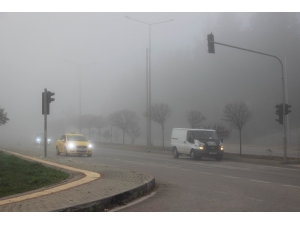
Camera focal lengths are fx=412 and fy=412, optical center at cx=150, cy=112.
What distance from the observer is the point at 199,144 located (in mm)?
26453

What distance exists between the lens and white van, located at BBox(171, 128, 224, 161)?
2653 centimetres

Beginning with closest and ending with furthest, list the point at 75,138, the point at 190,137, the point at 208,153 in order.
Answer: the point at 208,153 → the point at 190,137 → the point at 75,138

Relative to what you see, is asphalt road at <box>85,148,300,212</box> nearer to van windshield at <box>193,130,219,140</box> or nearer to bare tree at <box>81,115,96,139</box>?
van windshield at <box>193,130,219,140</box>

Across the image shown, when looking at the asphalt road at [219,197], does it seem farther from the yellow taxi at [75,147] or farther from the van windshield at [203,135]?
the yellow taxi at [75,147]

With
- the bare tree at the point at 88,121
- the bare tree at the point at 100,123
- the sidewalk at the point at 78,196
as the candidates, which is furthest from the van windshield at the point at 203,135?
the bare tree at the point at 88,121

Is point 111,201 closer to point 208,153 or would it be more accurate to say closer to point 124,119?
point 208,153

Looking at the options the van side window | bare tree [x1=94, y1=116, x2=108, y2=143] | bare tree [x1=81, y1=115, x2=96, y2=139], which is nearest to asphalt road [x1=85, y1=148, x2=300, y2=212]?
the van side window

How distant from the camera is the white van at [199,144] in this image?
87.0ft

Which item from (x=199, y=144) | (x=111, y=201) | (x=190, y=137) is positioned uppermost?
(x=190, y=137)

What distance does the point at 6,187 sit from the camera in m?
10.9

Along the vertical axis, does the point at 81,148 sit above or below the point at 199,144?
below

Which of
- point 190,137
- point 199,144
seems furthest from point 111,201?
point 190,137

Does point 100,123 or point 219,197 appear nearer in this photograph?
point 219,197

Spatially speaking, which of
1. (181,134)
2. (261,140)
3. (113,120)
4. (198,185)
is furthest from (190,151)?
(261,140)
